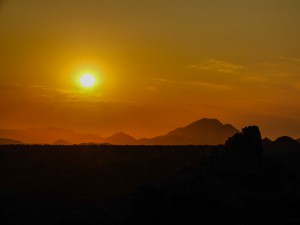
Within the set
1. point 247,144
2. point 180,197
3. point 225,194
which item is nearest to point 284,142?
point 247,144

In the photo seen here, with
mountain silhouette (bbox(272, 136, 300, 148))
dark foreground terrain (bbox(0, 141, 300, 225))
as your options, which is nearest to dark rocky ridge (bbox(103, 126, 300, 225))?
dark foreground terrain (bbox(0, 141, 300, 225))

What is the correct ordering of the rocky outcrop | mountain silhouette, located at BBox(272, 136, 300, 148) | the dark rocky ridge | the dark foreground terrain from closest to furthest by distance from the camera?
1. the dark rocky ridge
2. the dark foreground terrain
3. the rocky outcrop
4. mountain silhouette, located at BBox(272, 136, 300, 148)

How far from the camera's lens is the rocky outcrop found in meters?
50.2

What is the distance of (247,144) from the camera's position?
165ft

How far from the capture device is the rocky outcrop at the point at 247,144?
50219 mm

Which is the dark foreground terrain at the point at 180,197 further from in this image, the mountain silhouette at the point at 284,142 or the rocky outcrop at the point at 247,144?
the mountain silhouette at the point at 284,142

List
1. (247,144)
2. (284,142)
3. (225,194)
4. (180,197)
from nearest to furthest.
Result: (180,197), (225,194), (247,144), (284,142)

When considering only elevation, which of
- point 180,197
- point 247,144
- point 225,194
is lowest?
point 180,197

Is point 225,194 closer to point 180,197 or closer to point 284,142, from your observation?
point 180,197

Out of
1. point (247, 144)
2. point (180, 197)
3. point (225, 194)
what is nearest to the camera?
point (180, 197)

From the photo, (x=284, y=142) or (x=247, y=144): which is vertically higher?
(x=284, y=142)

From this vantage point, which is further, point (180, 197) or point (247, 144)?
point (247, 144)

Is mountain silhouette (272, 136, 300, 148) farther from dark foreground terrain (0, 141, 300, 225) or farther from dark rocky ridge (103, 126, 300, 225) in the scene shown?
dark rocky ridge (103, 126, 300, 225)

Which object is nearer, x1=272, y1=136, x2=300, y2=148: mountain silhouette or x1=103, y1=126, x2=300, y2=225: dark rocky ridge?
x1=103, y1=126, x2=300, y2=225: dark rocky ridge
